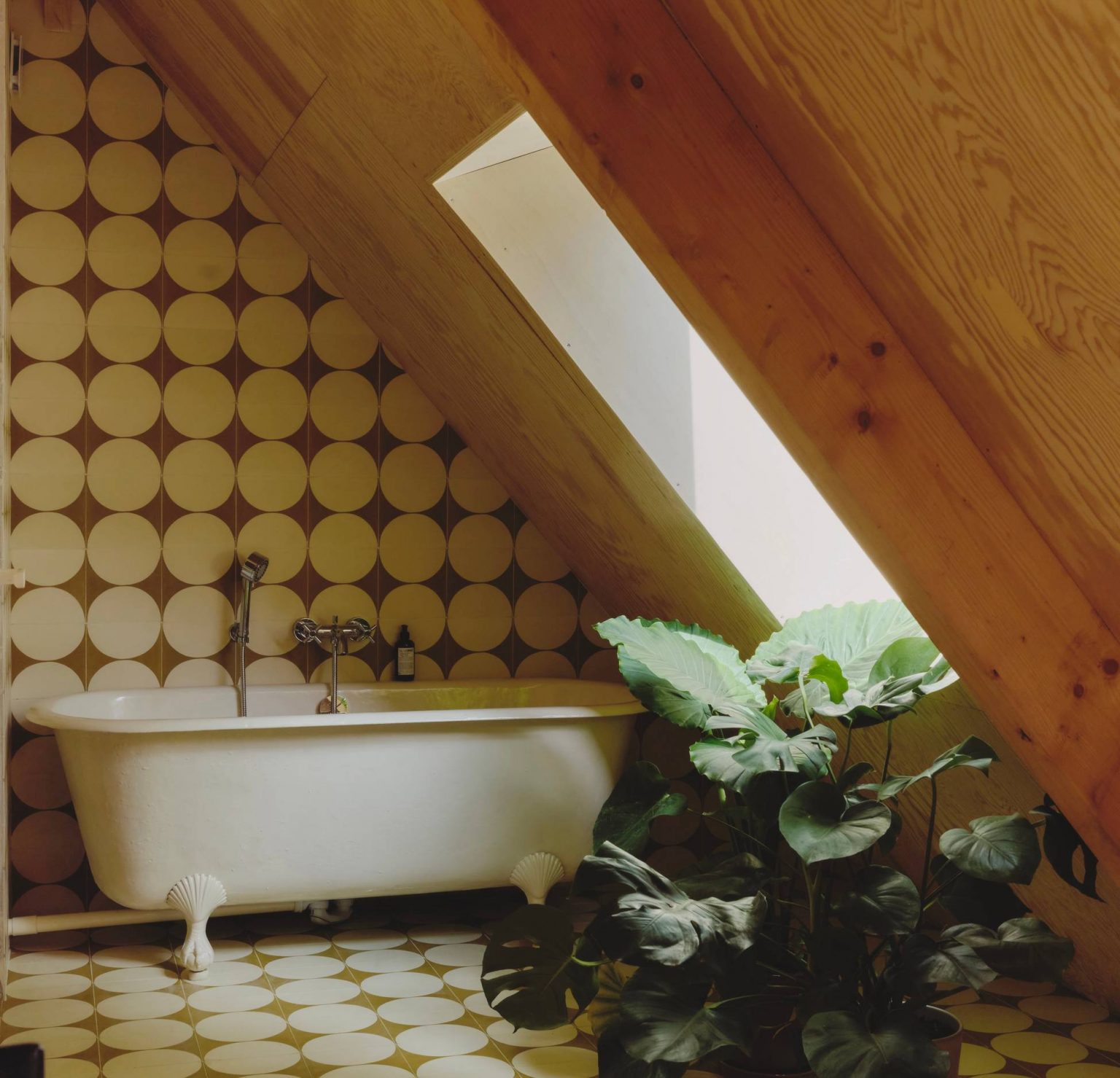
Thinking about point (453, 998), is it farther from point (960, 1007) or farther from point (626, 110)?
point (626, 110)

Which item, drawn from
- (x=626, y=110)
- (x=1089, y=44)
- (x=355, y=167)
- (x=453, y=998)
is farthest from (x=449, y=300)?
(x=1089, y=44)

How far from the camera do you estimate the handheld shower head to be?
137 inches

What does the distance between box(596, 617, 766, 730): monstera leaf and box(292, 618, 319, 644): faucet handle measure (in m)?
1.39

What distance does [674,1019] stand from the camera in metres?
1.96

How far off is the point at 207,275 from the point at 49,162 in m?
0.53

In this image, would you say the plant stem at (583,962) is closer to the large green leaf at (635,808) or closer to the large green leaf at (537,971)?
the large green leaf at (537,971)

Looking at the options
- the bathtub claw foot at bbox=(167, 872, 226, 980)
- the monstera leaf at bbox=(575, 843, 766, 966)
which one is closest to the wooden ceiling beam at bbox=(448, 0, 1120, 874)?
the monstera leaf at bbox=(575, 843, 766, 966)

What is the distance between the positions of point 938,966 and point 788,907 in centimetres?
53

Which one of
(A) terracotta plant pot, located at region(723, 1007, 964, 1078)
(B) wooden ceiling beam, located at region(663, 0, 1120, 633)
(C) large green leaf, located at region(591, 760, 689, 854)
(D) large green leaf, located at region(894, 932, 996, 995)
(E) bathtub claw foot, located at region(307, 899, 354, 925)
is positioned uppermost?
(B) wooden ceiling beam, located at region(663, 0, 1120, 633)

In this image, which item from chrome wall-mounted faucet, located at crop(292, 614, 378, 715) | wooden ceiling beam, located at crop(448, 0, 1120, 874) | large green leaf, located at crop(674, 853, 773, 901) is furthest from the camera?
chrome wall-mounted faucet, located at crop(292, 614, 378, 715)

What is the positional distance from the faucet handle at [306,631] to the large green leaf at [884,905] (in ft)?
6.51

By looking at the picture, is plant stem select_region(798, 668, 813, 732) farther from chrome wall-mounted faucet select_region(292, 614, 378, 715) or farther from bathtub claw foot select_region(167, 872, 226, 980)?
chrome wall-mounted faucet select_region(292, 614, 378, 715)

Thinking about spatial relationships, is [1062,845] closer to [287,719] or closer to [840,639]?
[840,639]

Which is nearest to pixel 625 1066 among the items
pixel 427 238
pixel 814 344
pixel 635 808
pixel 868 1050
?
pixel 868 1050
